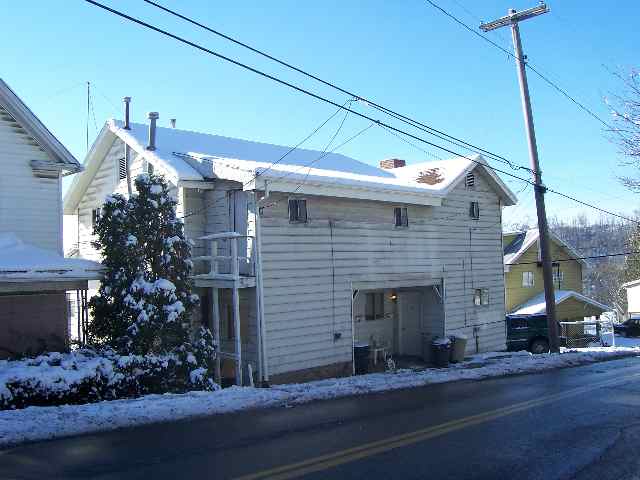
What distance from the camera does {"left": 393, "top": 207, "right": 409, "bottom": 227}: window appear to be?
1865 centimetres

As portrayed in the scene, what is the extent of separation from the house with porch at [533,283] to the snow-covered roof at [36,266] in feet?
87.8

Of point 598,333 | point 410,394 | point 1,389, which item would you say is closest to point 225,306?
point 410,394

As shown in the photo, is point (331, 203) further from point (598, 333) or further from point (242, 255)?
point (598, 333)

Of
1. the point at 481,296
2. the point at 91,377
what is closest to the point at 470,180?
the point at 481,296

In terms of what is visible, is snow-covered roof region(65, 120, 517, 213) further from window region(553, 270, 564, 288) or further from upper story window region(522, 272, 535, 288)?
window region(553, 270, 564, 288)

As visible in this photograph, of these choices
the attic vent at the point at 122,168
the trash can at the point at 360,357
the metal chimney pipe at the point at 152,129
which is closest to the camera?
the metal chimney pipe at the point at 152,129

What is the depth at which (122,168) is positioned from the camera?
18.7 m

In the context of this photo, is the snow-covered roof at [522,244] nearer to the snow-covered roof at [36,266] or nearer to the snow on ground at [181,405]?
the snow on ground at [181,405]

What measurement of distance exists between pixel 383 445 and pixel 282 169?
29.2 feet

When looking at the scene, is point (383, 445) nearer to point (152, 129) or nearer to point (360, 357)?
point (360, 357)

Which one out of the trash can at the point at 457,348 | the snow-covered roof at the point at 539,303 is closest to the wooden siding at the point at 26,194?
the trash can at the point at 457,348

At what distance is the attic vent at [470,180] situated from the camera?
21.8m

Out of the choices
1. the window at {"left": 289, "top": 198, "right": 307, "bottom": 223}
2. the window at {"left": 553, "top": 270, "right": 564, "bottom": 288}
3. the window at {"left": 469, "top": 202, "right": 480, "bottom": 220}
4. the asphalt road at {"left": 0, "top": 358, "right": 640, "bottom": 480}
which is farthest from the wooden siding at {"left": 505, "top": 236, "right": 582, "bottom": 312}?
the asphalt road at {"left": 0, "top": 358, "right": 640, "bottom": 480}

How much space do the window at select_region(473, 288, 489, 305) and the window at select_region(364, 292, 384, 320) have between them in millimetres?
3356
